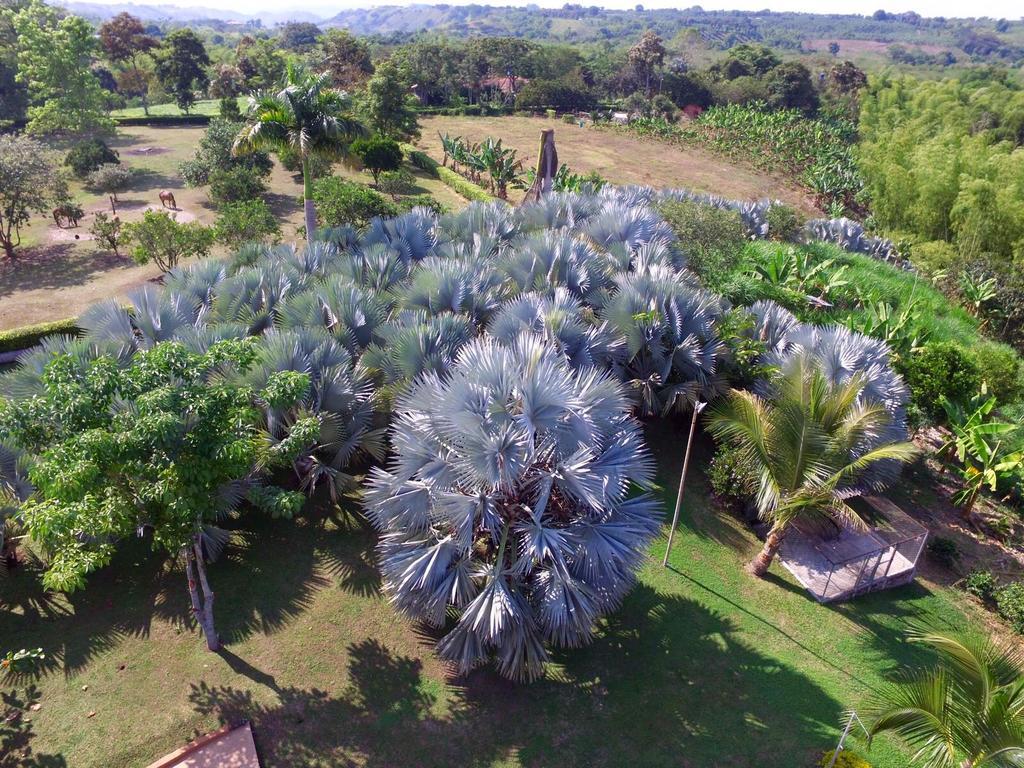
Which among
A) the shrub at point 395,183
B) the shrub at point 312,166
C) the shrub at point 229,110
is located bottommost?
the shrub at point 395,183

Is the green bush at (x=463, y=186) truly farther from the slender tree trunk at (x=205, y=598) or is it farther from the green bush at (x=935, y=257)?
the slender tree trunk at (x=205, y=598)

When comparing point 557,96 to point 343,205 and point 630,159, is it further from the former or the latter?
point 343,205

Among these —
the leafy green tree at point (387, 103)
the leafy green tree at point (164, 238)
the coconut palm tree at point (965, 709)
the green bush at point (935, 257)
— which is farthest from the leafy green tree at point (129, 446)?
the leafy green tree at point (387, 103)

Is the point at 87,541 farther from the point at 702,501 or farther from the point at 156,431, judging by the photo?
the point at 702,501

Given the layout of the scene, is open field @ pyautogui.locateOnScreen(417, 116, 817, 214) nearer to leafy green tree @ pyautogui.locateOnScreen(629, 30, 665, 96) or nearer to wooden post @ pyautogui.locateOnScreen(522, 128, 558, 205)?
wooden post @ pyautogui.locateOnScreen(522, 128, 558, 205)

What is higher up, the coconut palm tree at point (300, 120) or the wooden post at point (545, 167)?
the coconut palm tree at point (300, 120)

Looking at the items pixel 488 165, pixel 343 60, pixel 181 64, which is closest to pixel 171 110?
pixel 181 64

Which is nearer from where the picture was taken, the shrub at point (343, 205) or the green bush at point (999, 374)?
the green bush at point (999, 374)

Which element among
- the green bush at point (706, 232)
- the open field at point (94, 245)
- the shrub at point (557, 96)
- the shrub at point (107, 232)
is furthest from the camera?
the shrub at point (557, 96)

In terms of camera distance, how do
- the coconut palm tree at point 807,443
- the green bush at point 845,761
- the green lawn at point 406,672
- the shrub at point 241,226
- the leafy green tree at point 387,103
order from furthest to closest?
the leafy green tree at point 387,103
the shrub at point 241,226
the coconut palm tree at point 807,443
the green lawn at point 406,672
the green bush at point 845,761
